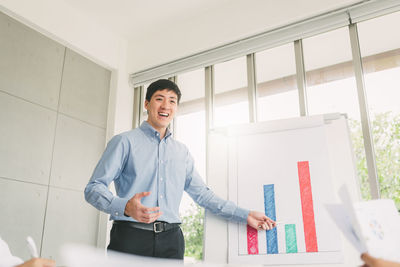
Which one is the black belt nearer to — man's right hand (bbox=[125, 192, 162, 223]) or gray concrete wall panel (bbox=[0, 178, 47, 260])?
man's right hand (bbox=[125, 192, 162, 223])

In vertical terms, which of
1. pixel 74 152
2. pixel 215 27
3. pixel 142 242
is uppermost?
pixel 215 27

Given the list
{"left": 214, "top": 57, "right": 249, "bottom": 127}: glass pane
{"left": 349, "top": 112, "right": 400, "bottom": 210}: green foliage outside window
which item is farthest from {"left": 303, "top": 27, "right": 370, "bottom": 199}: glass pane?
{"left": 214, "top": 57, "right": 249, "bottom": 127}: glass pane

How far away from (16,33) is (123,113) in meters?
1.15

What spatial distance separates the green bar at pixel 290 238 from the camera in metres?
1.56

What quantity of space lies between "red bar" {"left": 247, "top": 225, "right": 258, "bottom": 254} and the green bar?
0.14 metres

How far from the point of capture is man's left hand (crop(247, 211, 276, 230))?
1646 mm

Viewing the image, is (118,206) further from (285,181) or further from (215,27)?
(215,27)

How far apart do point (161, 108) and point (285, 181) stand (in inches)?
31.7

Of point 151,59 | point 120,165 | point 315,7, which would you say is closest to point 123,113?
point 151,59

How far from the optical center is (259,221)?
65.7 inches

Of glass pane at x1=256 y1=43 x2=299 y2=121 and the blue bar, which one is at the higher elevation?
glass pane at x1=256 y1=43 x2=299 y2=121

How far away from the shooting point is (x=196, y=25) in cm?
320

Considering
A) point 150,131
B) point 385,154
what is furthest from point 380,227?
point 385,154

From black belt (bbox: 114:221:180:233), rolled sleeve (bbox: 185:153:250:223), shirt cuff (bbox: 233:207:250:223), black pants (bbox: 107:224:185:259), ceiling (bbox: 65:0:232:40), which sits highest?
ceiling (bbox: 65:0:232:40)
